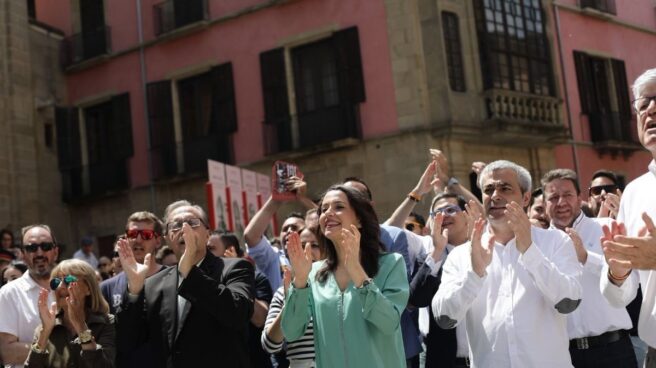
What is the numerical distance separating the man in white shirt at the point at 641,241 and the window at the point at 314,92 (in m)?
13.7

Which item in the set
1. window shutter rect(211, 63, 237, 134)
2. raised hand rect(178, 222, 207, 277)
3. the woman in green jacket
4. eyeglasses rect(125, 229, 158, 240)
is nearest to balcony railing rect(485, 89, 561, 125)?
window shutter rect(211, 63, 237, 134)

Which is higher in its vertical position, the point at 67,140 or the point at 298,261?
the point at 67,140

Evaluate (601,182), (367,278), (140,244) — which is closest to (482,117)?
(601,182)

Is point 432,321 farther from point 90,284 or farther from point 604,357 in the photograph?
point 90,284

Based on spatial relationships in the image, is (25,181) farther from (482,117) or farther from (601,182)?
(601,182)

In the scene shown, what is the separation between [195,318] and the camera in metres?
4.84

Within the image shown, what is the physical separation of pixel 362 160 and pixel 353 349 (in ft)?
44.7

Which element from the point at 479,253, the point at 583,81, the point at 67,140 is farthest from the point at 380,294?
the point at 67,140

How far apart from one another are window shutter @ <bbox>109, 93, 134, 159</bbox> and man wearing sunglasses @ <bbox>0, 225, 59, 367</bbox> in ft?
49.0

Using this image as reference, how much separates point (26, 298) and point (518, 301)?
11.9 ft

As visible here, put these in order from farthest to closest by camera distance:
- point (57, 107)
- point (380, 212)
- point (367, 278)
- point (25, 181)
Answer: point (57, 107)
point (25, 181)
point (380, 212)
point (367, 278)

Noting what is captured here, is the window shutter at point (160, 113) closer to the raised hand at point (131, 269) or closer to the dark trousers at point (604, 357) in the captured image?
the raised hand at point (131, 269)

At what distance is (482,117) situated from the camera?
57.3ft

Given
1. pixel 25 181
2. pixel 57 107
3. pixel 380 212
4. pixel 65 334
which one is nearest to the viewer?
pixel 65 334
